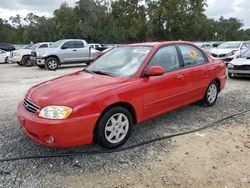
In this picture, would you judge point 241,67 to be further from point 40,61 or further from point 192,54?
point 40,61

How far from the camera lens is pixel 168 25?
38844 mm

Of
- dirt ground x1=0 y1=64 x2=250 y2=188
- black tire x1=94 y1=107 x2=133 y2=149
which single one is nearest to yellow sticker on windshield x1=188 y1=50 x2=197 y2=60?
→ dirt ground x1=0 y1=64 x2=250 y2=188

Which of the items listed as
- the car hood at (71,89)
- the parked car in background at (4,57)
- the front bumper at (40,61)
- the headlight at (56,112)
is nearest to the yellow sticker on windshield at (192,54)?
the car hood at (71,89)

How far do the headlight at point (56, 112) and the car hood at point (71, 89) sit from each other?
0.07 meters

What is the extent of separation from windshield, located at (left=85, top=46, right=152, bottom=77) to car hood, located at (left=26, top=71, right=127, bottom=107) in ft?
0.86

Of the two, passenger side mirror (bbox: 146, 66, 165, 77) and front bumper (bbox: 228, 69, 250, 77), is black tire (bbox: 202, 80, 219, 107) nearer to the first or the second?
passenger side mirror (bbox: 146, 66, 165, 77)

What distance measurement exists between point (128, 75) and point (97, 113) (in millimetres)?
993

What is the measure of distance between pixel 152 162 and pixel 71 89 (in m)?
1.55

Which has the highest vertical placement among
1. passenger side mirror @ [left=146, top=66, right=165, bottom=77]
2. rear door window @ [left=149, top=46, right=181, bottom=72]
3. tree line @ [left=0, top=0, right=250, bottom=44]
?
tree line @ [left=0, top=0, right=250, bottom=44]

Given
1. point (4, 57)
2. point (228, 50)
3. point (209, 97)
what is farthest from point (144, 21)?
point (209, 97)

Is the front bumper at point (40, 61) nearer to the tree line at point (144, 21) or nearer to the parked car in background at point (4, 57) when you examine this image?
the parked car in background at point (4, 57)

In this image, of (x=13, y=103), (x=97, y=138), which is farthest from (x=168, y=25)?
(x=97, y=138)

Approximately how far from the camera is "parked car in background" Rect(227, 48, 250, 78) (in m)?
10.1

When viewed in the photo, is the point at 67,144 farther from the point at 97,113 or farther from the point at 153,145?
the point at 153,145
